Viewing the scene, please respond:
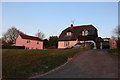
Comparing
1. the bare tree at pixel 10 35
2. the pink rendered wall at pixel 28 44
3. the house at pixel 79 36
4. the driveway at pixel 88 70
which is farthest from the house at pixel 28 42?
the driveway at pixel 88 70

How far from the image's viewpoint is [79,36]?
4431 cm

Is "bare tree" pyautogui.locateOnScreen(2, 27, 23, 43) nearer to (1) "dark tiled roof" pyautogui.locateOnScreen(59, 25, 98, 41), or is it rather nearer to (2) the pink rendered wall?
(2) the pink rendered wall

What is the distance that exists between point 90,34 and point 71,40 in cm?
531

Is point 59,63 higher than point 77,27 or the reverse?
the reverse

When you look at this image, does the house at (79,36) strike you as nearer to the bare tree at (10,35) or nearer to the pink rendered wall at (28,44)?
the pink rendered wall at (28,44)

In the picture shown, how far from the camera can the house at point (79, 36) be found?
42688mm

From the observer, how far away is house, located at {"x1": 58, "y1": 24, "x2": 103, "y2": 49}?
42.7 meters

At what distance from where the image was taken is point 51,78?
34.8ft

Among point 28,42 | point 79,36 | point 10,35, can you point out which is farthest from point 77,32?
point 10,35

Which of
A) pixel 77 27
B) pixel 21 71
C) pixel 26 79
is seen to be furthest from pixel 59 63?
pixel 77 27

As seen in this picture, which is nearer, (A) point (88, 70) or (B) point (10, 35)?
(A) point (88, 70)

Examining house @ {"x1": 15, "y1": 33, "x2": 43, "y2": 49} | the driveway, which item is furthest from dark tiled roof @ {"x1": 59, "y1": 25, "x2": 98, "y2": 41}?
the driveway

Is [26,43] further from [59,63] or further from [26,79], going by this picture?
[26,79]

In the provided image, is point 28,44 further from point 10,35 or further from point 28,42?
point 10,35
